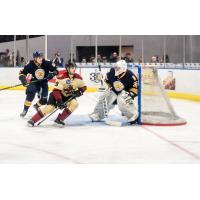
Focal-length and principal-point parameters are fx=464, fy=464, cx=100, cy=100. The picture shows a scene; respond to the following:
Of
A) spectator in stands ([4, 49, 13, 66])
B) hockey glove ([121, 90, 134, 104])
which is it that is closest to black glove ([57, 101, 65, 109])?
hockey glove ([121, 90, 134, 104])

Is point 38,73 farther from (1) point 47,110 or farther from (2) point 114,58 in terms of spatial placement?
(2) point 114,58

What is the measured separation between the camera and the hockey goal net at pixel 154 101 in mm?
5941

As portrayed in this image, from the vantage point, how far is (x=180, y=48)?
14438 millimetres

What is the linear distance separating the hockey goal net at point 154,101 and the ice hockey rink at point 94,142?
0.82ft

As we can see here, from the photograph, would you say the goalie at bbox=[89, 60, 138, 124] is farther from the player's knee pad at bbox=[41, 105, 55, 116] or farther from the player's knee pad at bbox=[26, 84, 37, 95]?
the player's knee pad at bbox=[26, 84, 37, 95]

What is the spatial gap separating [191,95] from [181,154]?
5.23 meters

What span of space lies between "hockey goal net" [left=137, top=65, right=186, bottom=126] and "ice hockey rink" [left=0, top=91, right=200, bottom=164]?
0.25 meters

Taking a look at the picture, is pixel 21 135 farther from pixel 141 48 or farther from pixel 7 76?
pixel 141 48

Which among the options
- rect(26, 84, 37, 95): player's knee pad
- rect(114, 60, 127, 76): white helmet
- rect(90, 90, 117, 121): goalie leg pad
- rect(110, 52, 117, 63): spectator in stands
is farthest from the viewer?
rect(110, 52, 117, 63): spectator in stands

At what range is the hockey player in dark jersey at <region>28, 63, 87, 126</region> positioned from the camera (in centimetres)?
551

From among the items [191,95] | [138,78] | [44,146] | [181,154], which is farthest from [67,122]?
[191,95]

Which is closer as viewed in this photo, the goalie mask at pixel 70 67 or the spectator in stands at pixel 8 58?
the goalie mask at pixel 70 67

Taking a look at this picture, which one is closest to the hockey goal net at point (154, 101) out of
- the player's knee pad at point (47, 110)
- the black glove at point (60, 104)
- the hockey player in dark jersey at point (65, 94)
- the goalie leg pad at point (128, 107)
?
the goalie leg pad at point (128, 107)

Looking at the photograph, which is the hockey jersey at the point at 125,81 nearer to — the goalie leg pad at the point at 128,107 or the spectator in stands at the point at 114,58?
the goalie leg pad at the point at 128,107
